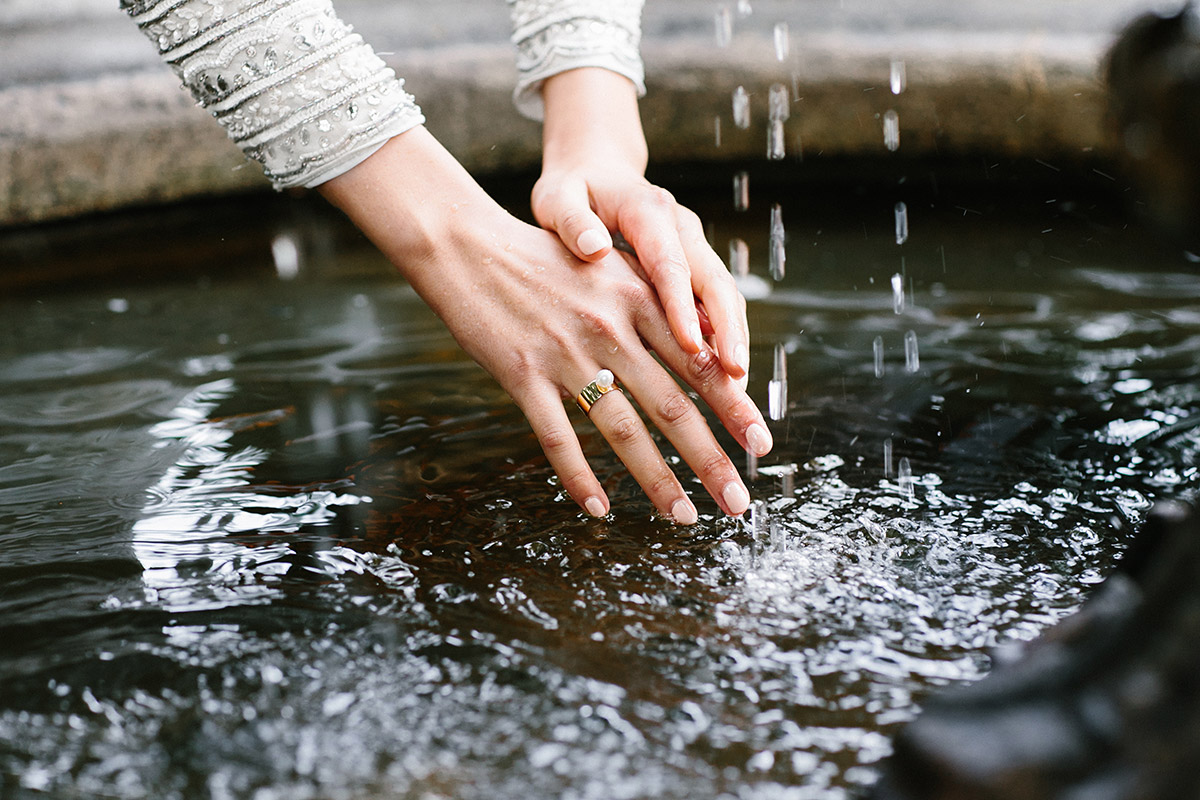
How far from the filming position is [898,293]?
1912 millimetres

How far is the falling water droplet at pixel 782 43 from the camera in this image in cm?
258

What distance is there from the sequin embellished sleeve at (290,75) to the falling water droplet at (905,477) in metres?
0.65

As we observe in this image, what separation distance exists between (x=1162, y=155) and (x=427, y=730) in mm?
566

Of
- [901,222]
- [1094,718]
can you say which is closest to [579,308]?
[1094,718]

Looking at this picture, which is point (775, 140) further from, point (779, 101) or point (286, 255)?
point (286, 255)

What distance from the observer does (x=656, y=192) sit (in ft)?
3.84

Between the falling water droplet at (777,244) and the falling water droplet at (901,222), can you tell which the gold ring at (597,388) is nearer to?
the falling water droplet at (777,244)

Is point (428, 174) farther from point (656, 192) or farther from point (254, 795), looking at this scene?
point (254, 795)

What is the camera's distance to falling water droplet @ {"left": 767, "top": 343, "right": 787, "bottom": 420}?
1.41m

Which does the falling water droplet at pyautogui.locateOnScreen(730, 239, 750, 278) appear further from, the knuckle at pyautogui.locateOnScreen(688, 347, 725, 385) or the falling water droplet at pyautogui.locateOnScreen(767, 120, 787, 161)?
the knuckle at pyautogui.locateOnScreen(688, 347, 725, 385)

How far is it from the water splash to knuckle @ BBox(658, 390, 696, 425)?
887mm

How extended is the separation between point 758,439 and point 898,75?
5.72 feet

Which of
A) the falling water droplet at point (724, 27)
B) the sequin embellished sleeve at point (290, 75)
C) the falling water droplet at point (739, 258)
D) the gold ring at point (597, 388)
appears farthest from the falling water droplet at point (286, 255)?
the gold ring at point (597, 388)

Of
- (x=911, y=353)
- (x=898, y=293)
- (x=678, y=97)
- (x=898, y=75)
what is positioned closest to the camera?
(x=911, y=353)
